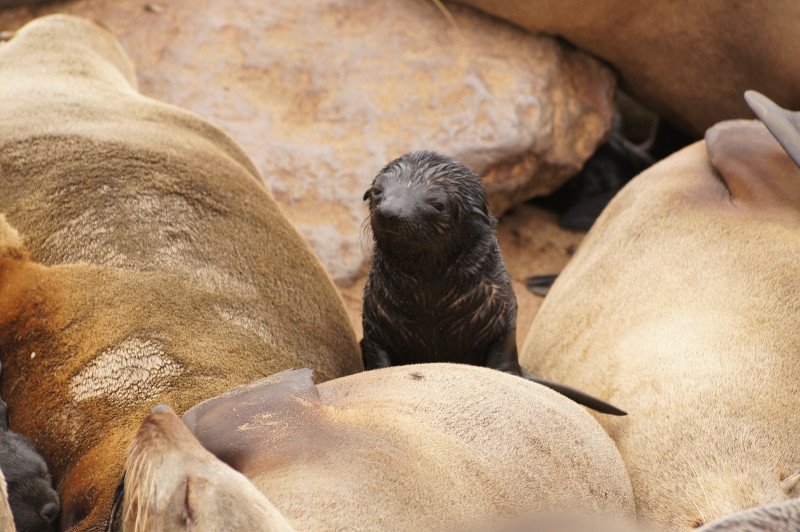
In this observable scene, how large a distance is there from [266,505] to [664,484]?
1409mm

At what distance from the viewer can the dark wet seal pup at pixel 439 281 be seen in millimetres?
3598

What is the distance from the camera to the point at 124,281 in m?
3.24

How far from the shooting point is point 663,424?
3342 mm

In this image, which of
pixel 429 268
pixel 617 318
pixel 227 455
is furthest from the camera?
pixel 617 318

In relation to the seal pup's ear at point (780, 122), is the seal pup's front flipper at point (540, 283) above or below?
below

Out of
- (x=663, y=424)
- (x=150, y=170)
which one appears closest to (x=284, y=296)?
(x=150, y=170)

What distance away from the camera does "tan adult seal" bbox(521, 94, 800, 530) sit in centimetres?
313

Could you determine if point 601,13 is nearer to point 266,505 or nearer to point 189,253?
point 189,253

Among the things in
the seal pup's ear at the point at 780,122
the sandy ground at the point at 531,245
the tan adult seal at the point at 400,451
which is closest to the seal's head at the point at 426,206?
the tan adult seal at the point at 400,451

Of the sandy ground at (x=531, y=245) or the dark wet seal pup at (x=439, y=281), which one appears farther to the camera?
the sandy ground at (x=531, y=245)

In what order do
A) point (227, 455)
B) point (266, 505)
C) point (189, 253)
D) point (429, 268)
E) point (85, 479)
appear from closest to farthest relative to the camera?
point (266, 505)
point (227, 455)
point (85, 479)
point (189, 253)
point (429, 268)

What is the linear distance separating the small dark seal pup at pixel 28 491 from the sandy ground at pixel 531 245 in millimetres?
3040

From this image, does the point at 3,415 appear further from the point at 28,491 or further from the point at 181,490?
the point at 181,490

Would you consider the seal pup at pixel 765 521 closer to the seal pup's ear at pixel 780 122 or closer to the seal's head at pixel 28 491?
the seal's head at pixel 28 491
